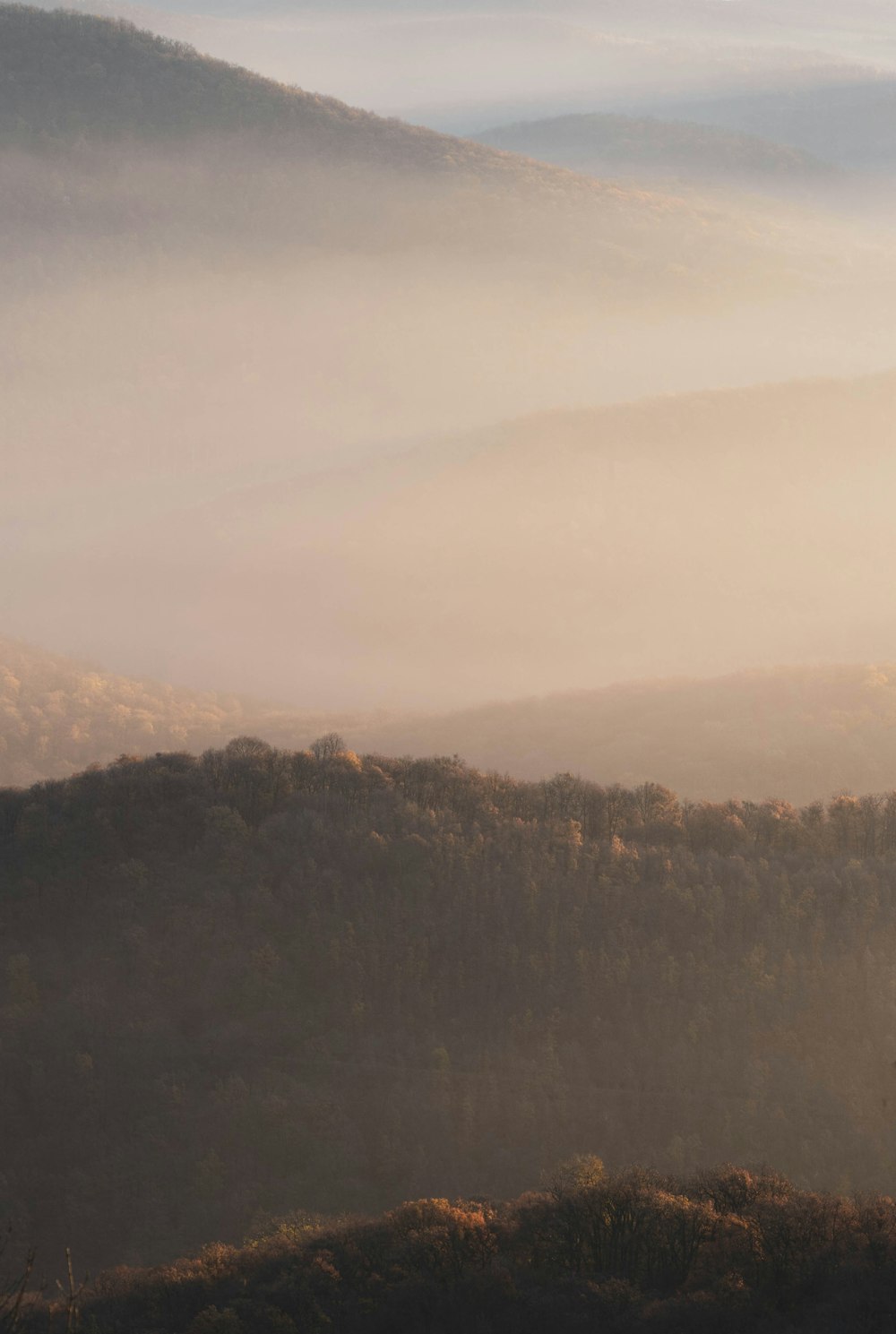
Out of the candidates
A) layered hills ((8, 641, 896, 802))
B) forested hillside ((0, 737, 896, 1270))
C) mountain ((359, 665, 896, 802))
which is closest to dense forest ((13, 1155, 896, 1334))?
forested hillside ((0, 737, 896, 1270))

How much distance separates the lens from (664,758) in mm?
157000

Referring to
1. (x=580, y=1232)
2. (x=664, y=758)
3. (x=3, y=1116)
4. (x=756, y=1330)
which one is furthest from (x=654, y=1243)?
(x=664, y=758)

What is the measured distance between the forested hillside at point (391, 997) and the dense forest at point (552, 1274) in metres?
10.9

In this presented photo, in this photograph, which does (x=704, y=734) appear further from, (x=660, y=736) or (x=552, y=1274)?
(x=552, y=1274)

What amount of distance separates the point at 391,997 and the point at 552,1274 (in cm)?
2465

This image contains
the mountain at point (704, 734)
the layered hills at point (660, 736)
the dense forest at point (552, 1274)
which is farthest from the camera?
the layered hills at point (660, 736)

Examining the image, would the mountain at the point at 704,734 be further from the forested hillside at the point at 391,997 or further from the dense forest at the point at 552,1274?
the dense forest at the point at 552,1274

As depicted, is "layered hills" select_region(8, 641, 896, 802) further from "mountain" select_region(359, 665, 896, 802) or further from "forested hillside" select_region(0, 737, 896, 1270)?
"forested hillside" select_region(0, 737, 896, 1270)

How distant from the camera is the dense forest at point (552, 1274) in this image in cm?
4238

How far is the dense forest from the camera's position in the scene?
139ft

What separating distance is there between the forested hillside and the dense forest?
35.6 ft

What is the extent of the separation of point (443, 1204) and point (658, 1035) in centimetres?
2162

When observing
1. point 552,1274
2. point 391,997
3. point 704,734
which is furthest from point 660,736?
point 552,1274

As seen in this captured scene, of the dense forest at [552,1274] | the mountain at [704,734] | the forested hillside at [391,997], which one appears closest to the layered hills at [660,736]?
the mountain at [704,734]
